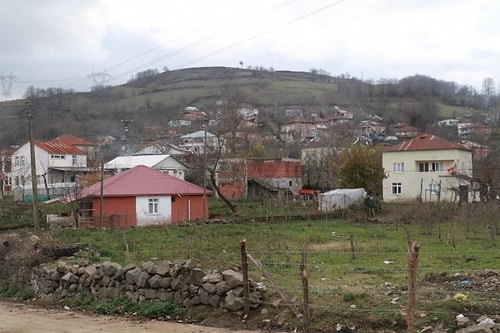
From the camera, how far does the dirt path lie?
12.5 meters

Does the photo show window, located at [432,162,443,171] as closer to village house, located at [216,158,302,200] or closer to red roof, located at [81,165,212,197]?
village house, located at [216,158,302,200]

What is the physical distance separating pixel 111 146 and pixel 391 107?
227 ft

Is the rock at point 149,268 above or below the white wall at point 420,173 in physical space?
below

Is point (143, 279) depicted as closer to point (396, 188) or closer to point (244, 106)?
point (396, 188)

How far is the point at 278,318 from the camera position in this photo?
12086 millimetres

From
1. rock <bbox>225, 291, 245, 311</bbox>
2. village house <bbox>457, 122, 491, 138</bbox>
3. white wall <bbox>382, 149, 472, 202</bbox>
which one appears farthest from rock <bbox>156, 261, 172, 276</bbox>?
village house <bbox>457, 122, 491, 138</bbox>

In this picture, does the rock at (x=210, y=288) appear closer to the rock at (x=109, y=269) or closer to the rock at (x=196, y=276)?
the rock at (x=196, y=276)

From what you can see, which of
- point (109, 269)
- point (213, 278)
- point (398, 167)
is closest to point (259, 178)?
point (398, 167)

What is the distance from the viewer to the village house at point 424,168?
191 feet

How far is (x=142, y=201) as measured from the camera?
42.5 metres

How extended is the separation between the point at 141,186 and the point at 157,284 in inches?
1156

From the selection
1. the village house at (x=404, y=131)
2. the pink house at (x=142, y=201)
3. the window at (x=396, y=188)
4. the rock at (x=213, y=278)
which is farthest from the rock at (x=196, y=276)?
the village house at (x=404, y=131)

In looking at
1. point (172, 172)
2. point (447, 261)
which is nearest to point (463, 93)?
point (172, 172)

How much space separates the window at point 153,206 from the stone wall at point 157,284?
82.7 feet
